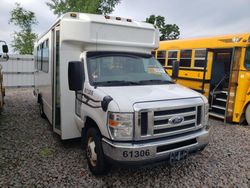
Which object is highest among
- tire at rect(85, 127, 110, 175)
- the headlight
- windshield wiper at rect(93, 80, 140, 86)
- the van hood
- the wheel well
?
windshield wiper at rect(93, 80, 140, 86)

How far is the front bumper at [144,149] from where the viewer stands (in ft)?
8.84

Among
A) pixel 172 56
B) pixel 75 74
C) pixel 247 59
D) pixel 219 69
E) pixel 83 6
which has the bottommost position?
pixel 75 74

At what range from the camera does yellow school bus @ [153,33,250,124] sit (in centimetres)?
644

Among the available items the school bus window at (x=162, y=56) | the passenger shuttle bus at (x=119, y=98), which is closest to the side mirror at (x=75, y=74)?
the passenger shuttle bus at (x=119, y=98)

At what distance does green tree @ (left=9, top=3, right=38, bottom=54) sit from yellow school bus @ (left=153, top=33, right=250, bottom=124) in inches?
600

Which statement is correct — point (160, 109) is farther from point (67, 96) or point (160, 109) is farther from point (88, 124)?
point (67, 96)

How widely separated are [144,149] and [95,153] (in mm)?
949

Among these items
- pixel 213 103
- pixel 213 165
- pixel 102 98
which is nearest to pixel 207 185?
pixel 213 165

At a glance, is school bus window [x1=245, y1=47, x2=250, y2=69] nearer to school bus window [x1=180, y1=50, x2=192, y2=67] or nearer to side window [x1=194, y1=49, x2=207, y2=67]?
side window [x1=194, y1=49, x2=207, y2=67]

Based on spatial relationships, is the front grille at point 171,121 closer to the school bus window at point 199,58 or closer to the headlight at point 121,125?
the headlight at point 121,125

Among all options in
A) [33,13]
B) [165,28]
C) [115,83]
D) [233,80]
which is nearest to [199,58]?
[233,80]

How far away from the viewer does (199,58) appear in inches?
309

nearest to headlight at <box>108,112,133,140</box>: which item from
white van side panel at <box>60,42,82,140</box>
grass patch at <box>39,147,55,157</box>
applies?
white van side panel at <box>60,42,82,140</box>

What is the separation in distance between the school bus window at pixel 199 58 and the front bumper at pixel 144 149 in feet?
17.6
